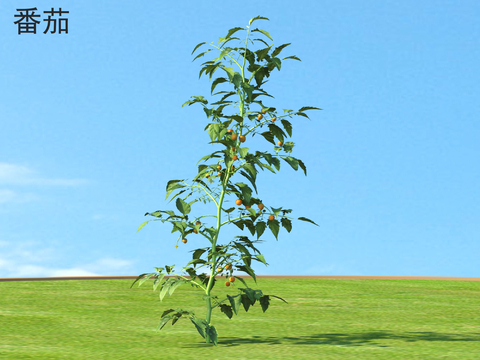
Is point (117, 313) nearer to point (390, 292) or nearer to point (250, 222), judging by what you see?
point (250, 222)

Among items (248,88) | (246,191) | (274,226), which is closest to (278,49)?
(248,88)

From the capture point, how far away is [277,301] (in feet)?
38.7

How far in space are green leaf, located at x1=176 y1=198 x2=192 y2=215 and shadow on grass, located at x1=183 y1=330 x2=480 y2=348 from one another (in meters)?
→ 1.70

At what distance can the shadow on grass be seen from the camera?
23.1ft

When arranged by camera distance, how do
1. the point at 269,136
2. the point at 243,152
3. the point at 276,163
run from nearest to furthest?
1. the point at 243,152
2. the point at 276,163
3. the point at 269,136

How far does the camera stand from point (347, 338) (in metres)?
7.41

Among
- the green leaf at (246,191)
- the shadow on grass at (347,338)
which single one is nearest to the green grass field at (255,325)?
the shadow on grass at (347,338)

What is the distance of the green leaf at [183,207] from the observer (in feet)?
21.2

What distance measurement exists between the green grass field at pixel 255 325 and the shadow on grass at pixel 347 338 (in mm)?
13

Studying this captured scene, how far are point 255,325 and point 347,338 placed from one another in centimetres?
170

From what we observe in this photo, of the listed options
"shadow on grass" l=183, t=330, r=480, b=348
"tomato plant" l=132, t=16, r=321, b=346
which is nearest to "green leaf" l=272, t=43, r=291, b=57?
"tomato plant" l=132, t=16, r=321, b=346

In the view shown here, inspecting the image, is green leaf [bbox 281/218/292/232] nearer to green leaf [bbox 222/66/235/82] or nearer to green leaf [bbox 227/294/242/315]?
green leaf [bbox 227/294/242/315]

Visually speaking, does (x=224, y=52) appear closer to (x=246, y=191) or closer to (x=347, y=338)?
(x=246, y=191)

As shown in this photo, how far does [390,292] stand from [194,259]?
8.73 m
